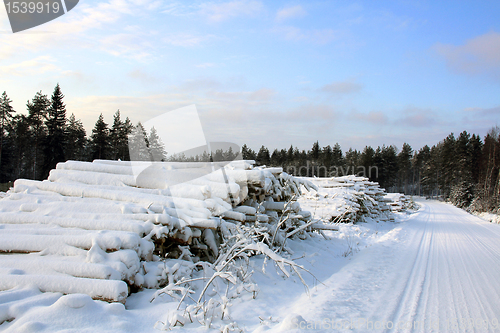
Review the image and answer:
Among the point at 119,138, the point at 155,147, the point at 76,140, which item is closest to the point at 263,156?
the point at 119,138

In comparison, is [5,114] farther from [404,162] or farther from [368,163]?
[404,162]

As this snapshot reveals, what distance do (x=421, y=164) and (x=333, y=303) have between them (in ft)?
317

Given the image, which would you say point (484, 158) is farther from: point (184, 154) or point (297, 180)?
point (184, 154)

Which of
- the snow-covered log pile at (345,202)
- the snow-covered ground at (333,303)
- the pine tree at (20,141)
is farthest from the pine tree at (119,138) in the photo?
the snow-covered ground at (333,303)

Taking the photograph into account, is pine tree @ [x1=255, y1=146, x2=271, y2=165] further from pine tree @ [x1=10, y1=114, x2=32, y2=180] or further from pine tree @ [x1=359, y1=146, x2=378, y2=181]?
pine tree @ [x1=10, y1=114, x2=32, y2=180]

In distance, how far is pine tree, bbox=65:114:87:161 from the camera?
39.8 metres

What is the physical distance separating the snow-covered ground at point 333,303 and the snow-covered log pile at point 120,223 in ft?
1.29

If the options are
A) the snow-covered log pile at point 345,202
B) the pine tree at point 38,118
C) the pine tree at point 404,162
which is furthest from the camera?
the pine tree at point 404,162

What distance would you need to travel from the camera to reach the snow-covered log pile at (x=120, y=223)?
12.9ft

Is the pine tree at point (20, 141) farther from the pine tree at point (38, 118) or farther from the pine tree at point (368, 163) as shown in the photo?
the pine tree at point (368, 163)

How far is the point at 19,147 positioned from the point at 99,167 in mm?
39516

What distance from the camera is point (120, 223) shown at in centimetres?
471

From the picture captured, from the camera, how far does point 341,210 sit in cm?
1529

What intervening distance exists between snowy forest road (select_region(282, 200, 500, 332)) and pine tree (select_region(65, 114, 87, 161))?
42.7 meters
